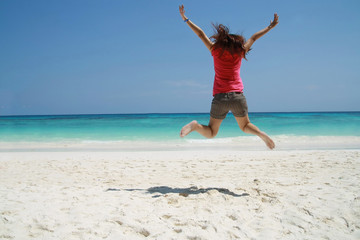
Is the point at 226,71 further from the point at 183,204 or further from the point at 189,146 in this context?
the point at 189,146

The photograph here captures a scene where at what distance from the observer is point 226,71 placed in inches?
136

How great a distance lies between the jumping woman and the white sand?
1029 millimetres

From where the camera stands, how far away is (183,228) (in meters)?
2.51

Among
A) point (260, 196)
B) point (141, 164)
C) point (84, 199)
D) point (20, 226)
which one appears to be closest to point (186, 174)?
point (141, 164)

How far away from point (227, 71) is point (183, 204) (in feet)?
5.98

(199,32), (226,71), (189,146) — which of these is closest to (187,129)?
(226,71)

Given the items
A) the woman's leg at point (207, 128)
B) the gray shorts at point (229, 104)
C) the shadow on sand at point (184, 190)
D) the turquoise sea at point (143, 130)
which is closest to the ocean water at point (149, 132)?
the turquoise sea at point (143, 130)

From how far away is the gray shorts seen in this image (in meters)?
3.43

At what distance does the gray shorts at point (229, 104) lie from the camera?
343 cm

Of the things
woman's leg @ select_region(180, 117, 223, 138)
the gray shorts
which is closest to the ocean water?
woman's leg @ select_region(180, 117, 223, 138)

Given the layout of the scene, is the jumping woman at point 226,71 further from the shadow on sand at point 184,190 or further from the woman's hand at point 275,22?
the shadow on sand at point 184,190

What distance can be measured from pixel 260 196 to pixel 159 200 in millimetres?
1374

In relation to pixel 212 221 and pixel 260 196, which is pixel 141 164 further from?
pixel 212 221

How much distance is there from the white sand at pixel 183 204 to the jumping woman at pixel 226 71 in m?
1.03
